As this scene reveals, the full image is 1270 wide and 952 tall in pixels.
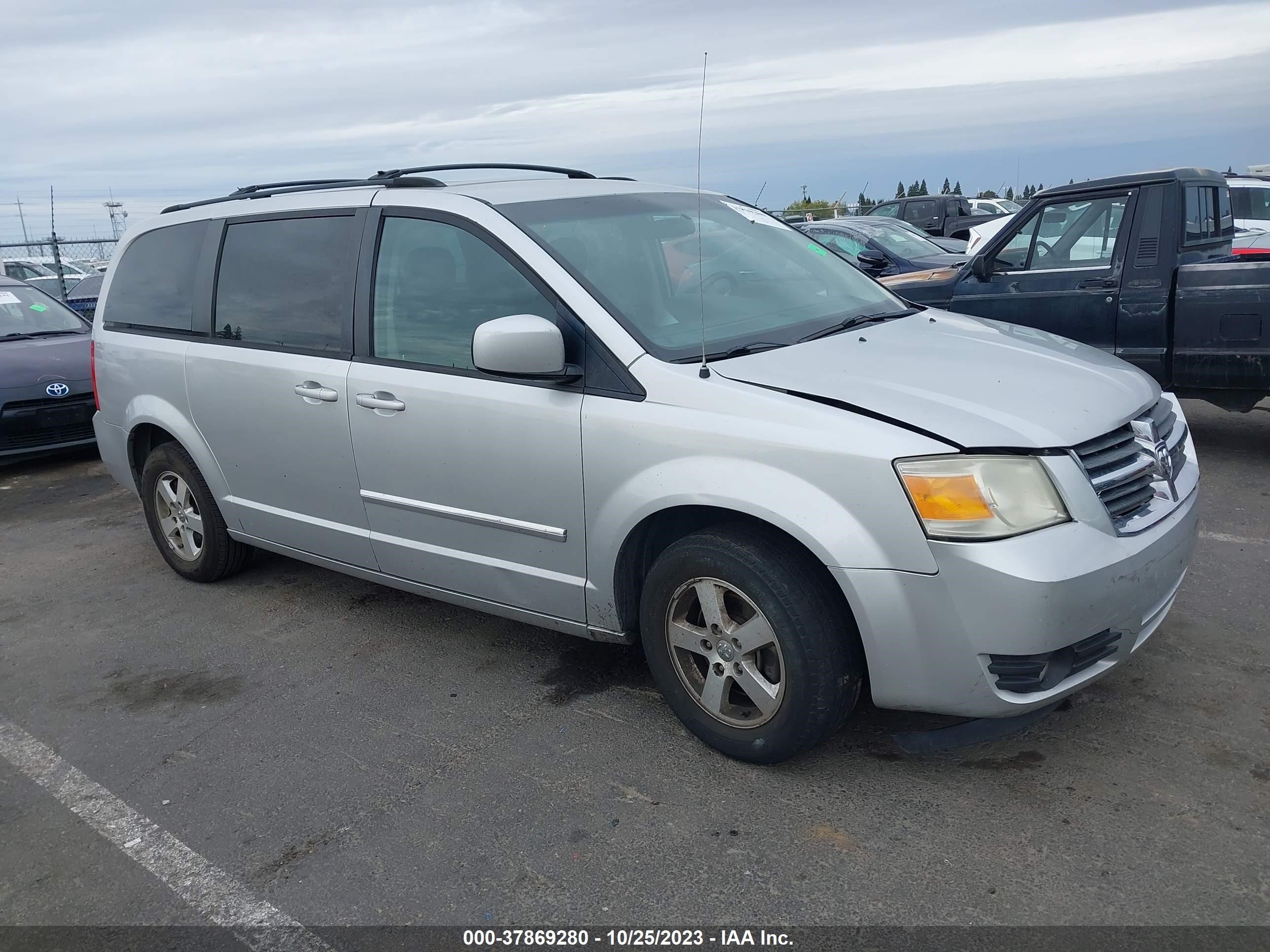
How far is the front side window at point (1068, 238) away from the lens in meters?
6.55

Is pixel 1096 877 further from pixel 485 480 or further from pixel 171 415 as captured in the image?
pixel 171 415

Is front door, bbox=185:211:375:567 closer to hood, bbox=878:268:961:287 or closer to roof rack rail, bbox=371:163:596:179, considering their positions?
roof rack rail, bbox=371:163:596:179

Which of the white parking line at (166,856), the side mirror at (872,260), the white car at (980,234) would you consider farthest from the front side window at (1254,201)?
the white parking line at (166,856)

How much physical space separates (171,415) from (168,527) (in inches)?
27.3

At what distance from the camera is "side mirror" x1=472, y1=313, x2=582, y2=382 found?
3.22 metres

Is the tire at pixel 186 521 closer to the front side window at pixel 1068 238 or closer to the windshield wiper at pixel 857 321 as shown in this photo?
the windshield wiper at pixel 857 321

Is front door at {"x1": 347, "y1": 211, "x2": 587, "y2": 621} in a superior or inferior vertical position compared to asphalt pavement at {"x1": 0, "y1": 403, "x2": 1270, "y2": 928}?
superior

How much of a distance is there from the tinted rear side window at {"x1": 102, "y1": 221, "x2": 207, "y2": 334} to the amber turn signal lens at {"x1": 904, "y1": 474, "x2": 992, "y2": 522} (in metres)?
3.45

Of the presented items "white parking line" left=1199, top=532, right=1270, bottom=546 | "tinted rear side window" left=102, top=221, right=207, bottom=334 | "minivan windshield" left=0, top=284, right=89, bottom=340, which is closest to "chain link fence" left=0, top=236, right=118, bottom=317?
"minivan windshield" left=0, top=284, right=89, bottom=340

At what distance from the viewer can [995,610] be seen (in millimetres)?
2684

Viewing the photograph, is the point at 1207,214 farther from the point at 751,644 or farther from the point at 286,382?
the point at 286,382

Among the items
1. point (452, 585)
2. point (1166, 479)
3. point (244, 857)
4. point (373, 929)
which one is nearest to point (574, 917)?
point (373, 929)

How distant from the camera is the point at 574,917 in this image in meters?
2.60

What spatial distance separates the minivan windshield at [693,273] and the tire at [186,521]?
229 cm
